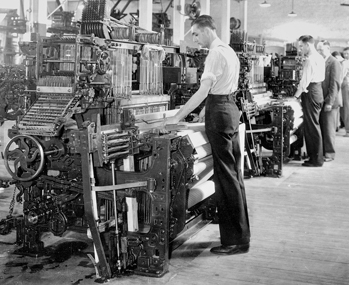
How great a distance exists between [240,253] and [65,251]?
134cm

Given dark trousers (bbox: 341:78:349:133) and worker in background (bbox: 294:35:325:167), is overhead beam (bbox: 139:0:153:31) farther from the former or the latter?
dark trousers (bbox: 341:78:349:133)

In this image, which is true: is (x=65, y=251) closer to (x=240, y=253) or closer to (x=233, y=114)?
(x=240, y=253)

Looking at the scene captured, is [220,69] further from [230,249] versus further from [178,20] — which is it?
[178,20]

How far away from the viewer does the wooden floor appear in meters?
3.61

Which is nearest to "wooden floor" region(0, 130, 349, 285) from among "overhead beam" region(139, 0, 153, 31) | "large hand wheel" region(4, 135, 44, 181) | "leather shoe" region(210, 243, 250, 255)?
"leather shoe" region(210, 243, 250, 255)

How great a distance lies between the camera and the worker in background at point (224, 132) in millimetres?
3988

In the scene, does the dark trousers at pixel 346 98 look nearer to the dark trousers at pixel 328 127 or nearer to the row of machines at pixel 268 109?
the row of machines at pixel 268 109

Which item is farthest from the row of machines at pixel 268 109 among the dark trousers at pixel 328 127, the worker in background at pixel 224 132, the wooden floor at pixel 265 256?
the worker in background at pixel 224 132

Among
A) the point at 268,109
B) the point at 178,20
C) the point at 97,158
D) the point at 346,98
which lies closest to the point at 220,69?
the point at 97,158

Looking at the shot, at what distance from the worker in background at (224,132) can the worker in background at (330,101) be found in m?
4.74

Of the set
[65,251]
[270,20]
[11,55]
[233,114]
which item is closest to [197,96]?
[233,114]

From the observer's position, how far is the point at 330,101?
8.46m

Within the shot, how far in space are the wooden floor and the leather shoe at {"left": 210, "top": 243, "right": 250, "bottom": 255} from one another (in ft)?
0.21

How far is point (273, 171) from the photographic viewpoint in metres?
7.35
